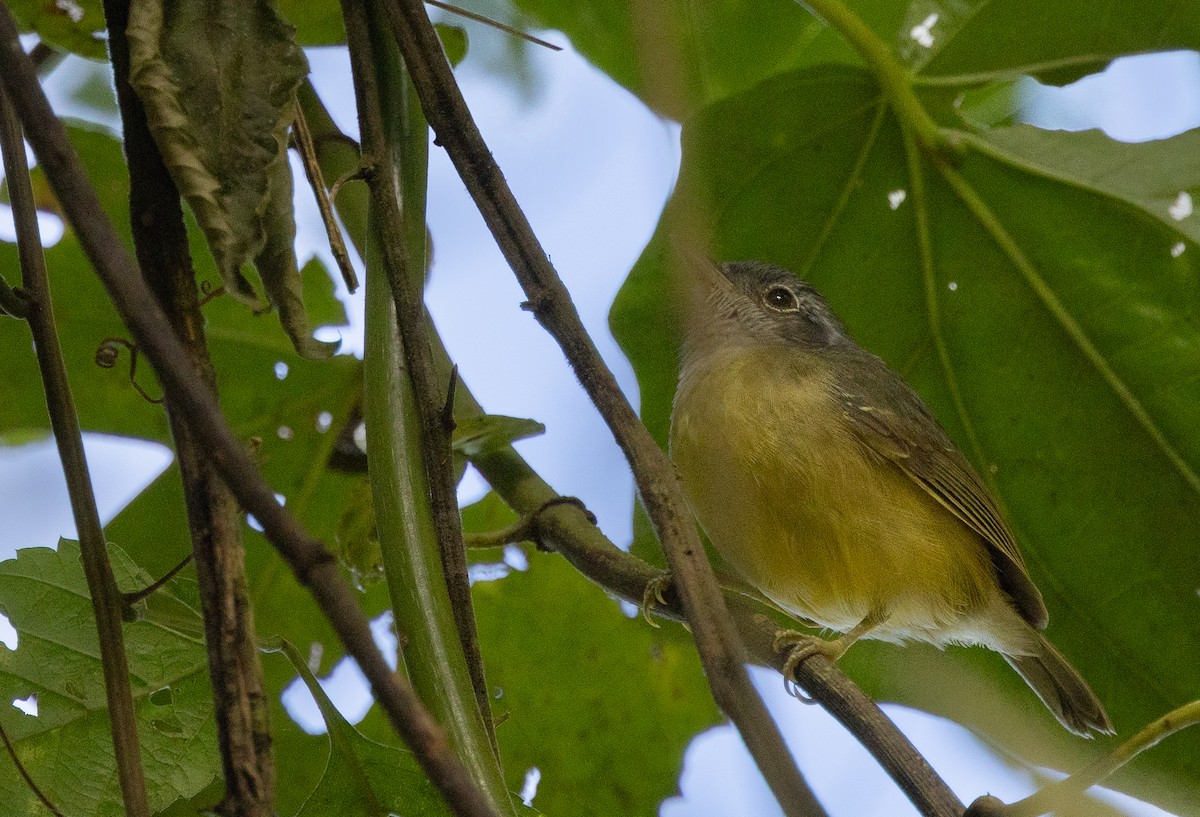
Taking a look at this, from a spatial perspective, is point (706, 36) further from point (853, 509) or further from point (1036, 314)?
point (853, 509)

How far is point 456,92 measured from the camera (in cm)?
192

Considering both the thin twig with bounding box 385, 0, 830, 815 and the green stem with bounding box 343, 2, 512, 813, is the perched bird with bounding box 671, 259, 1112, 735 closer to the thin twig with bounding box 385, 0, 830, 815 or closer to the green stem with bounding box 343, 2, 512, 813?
the green stem with bounding box 343, 2, 512, 813

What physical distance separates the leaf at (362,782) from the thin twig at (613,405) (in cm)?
83

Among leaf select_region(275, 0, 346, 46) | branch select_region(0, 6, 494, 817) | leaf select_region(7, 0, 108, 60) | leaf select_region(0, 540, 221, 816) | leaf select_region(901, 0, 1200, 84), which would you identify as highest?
leaf select_region(7, 0, 108, 60)

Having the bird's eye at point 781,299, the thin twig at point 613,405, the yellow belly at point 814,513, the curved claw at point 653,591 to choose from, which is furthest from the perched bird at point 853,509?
the thin twig at point 613,405

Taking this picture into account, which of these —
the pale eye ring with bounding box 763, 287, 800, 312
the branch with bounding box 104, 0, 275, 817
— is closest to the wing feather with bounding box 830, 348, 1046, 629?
the pale eye ring with bounding box 763, 287, 800, 312

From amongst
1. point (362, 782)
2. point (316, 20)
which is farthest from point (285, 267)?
point (316, 20)

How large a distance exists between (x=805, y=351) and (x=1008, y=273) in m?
0.70

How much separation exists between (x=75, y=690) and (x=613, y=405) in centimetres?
122

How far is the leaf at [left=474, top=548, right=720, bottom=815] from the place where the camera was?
9.86ft

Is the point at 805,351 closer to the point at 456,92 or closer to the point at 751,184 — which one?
the point at 751,184

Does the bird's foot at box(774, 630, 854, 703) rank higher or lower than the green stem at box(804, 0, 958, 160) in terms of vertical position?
lower

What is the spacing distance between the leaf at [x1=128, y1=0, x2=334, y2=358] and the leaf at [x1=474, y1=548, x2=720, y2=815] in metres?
1.38

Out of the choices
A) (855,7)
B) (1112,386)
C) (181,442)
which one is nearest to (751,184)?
(855,7)
